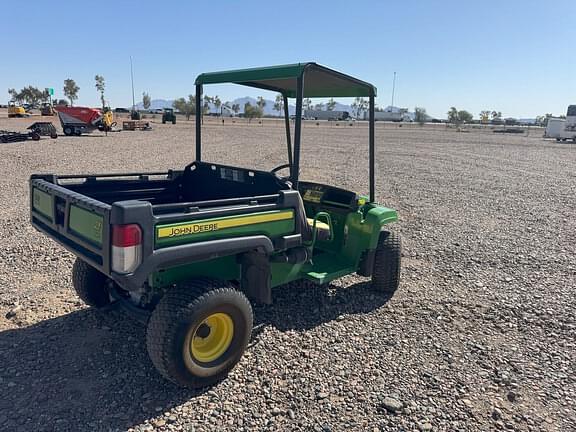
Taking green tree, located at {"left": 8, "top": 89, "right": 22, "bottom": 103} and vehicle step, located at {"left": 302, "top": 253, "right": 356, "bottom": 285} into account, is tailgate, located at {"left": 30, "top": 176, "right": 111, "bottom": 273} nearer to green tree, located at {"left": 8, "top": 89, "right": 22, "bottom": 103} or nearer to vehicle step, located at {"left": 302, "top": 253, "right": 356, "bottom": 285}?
vehicle step, located at {"left": 302, "top": 253, "right": 356, "bottom": 285}

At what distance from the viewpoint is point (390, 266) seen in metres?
4.42

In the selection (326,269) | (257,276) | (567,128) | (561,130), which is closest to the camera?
(257,276)

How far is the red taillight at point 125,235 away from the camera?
240 centimetres

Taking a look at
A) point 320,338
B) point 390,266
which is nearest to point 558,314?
point 390,266

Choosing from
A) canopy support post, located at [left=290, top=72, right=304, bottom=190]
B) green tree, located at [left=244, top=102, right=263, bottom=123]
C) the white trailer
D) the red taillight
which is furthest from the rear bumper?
green tree, located at [left=244, top=102, right=263, bottom=123]

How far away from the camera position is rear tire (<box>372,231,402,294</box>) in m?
4.41

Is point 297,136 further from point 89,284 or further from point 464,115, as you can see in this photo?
point 464,115

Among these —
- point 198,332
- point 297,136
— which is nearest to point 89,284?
point 198,332

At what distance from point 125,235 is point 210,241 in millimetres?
587

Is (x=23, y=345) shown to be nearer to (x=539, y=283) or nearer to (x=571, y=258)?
(x=539, y=283)

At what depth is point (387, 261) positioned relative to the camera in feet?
14.5

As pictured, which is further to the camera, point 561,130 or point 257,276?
point 561,130

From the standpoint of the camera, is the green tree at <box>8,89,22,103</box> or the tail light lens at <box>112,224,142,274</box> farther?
the green tree at <box>8,89,22,103</box>

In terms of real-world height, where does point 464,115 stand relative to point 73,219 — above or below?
above
